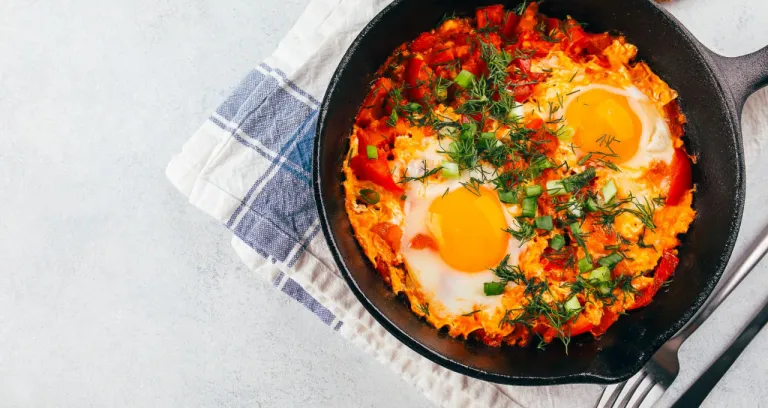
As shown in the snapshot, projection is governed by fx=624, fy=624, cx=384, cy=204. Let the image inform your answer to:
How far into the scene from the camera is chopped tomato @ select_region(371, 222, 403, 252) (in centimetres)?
338

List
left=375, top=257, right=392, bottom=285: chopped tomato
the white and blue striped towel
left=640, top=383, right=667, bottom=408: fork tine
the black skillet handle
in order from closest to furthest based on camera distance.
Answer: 1. the black skillet handle
2. left=375, top=257, right=392, bottom=285: chopped tomato
3. the white and blue striped towel
4. left=640, top=383, right=667, bottom=408: fork tine

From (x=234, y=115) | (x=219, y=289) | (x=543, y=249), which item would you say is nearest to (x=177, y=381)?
(x=219, y=289)

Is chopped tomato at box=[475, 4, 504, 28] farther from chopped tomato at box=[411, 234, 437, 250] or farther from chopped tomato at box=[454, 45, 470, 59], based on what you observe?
chopped tomato at box=[411, 234, 437, 250]

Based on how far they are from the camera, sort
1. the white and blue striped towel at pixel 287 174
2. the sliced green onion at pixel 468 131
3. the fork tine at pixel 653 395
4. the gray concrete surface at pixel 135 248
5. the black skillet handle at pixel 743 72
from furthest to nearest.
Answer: the gray concrete surface at pixel 135 248 < the fork tine at pixel 653 395 < the white and blue striped towel at pixel 287 174 < the sliced green onion at pixel 468 131 < the black skillet handle at pixel 743 72

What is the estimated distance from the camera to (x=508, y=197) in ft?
11.0

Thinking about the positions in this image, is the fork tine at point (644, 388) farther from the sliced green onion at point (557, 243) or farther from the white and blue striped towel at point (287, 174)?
the sliced green onion at point (557, 243)

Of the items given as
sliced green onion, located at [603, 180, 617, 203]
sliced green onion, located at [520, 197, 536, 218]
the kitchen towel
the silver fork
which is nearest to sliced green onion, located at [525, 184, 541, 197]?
sliced green onion, located at [520, 197, 536, 218]

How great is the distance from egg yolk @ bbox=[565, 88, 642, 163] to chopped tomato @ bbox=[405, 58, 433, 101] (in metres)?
0.78

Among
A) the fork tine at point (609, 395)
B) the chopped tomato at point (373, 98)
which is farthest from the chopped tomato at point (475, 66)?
the fork tine at point (609, 395)

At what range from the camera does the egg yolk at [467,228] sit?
3332 millimetres

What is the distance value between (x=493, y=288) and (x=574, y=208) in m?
0.62

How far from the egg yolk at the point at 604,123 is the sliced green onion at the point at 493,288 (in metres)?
0.88

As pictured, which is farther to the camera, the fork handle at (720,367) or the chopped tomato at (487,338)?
the fork handle at (720,367)

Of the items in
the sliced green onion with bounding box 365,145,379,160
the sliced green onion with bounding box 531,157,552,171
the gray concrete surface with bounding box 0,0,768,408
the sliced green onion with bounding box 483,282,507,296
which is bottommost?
the gray concrete surface with bounding box 0,0,768,408
